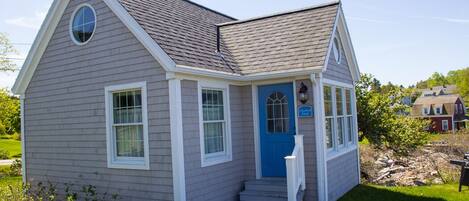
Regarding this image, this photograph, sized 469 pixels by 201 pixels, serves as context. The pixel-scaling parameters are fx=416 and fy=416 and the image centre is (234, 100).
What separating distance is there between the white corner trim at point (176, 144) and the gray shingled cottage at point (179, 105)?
21mm

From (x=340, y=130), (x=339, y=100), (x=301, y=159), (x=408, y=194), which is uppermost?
(x=339, y=100)

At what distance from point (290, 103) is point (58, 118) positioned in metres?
5.42

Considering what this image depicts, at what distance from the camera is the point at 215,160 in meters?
8.65

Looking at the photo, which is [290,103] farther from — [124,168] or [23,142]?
[23,142]

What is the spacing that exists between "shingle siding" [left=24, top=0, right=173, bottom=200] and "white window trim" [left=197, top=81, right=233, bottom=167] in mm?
821

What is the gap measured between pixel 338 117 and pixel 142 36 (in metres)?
5.56

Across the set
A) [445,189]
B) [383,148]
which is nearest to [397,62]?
[383,148]

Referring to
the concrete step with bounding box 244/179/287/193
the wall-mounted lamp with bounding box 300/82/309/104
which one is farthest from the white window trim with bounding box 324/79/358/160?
the concrete step with bounding box 244/179/287/193

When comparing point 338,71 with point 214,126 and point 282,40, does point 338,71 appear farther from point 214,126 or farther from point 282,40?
point 214,126

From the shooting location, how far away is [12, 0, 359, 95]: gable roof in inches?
321

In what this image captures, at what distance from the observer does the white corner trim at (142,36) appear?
7.53 metres

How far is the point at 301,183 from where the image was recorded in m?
8.68

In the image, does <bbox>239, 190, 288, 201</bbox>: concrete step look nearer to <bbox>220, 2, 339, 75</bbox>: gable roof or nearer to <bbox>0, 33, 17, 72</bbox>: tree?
<bbox>220, 2, 339, 75</bbox>: gable roof

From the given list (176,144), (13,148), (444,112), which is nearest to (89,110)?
(176,144)
